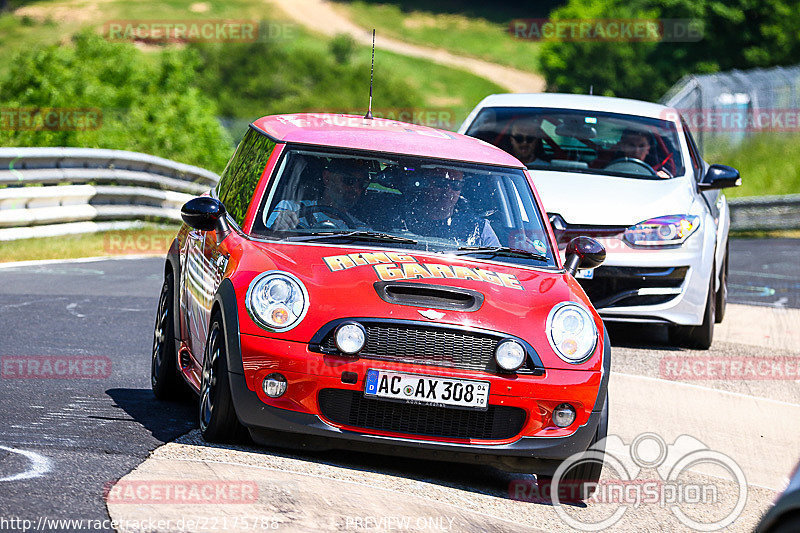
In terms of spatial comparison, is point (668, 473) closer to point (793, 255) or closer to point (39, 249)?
point (39, 249)

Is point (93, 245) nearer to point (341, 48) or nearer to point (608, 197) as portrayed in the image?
point (608, 197)

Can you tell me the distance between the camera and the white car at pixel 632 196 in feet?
32.4

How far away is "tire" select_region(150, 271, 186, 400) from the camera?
718 centimetres

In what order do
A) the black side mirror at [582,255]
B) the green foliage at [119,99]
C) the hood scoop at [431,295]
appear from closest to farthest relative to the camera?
the hood scoop at [431,295], the black side mirror at [582,255], the green foliage at [119,99]

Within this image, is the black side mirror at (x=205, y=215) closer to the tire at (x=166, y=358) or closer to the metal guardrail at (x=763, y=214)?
the tire at (x=166, y=358)

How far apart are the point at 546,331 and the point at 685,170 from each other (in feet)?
17.5

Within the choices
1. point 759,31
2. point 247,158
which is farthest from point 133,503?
point 759,31

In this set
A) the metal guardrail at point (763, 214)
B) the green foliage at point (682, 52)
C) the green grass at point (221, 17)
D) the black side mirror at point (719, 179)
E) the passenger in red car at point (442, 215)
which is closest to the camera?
the passenger in red car at point (442, 215)

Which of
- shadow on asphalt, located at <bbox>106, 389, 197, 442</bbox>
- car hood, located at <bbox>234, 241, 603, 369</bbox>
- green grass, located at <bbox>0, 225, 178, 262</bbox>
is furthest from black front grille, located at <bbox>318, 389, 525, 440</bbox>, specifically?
green grass, located at <bbox>0, 225, 178, 262</bbox>

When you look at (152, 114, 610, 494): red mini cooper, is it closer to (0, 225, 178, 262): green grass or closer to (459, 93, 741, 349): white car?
(459, 93, 741, 349): white car

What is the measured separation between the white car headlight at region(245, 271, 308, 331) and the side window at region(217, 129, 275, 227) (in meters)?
0.84

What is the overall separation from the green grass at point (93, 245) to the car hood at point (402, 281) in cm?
866

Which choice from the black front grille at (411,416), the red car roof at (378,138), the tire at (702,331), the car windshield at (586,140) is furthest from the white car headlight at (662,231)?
the black front grille at (411,416)

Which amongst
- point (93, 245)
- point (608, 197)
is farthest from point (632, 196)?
point (93, 245)
